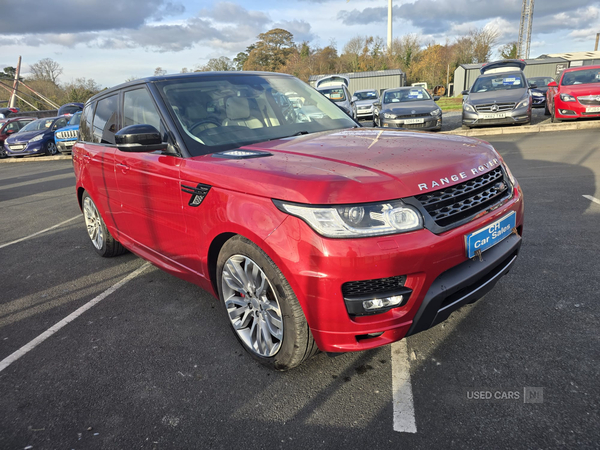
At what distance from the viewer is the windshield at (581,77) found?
12244mm

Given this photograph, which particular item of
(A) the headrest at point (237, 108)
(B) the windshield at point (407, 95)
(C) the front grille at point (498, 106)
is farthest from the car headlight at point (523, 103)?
(A) the headrest at point (237, 108)

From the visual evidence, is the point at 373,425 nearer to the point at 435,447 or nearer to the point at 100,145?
the point at 435,447

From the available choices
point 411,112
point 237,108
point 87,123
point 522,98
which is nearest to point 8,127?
point 411,112

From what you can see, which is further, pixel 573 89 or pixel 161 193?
pixel 573 89

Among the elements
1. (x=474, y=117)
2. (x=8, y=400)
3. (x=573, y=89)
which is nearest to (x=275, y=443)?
(x=8, y=400)

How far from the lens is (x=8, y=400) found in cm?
247

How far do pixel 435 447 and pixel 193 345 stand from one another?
65.9 inches

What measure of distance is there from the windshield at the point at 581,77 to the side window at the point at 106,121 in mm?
13281

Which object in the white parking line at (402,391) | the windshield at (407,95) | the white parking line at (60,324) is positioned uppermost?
the windshield at (407,95)

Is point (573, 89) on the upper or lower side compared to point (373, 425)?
upper

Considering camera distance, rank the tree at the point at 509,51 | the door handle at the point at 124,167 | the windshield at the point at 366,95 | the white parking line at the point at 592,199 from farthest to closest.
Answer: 1. the tree at the point at 509,51
2. the windshield at the point at 366,95
3. the white parking line at the point at 592,199
4. the door handle at the point at 124,167

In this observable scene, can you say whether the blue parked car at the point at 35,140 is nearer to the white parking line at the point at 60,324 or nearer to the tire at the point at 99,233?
the tire at the point at 99,233

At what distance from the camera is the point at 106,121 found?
4082 mm

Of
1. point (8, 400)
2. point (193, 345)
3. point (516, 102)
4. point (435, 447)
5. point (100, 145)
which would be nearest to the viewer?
point (435, 447)
